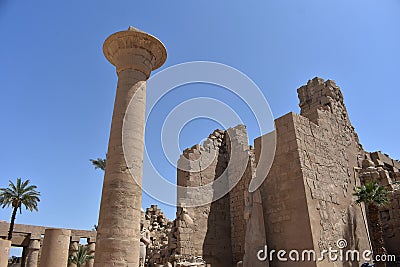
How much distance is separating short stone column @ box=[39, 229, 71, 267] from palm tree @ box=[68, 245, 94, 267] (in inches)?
278

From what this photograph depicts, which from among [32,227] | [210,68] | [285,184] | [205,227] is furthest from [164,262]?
[32,227]

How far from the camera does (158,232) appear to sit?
1731cm

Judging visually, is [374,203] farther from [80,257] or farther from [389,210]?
[80,257]

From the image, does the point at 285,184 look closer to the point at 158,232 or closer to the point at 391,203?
the point at 391,203

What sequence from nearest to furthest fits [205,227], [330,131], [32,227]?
[330,131], [205,227], [32,227]

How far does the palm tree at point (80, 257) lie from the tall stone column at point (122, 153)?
46.2 ft

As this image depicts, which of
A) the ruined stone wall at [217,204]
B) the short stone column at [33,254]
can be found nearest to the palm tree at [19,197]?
the short stone column at [33,254]

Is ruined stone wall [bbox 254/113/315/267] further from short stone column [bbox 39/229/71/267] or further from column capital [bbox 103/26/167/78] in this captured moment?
short stone column [bbox 39/229/71/267]

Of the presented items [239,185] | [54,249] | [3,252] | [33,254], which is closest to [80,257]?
[33,254]

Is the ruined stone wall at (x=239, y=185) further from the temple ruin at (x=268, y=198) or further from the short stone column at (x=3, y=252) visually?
the short stone column at (x=3, y=252)

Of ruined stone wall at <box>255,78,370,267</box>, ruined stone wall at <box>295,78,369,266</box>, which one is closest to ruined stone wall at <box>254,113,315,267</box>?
ruined stone wall at <box>255,78,370,267</box>

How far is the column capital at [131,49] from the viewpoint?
8711mm

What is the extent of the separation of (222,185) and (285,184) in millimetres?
6472

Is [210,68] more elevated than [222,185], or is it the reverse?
[210,68]
